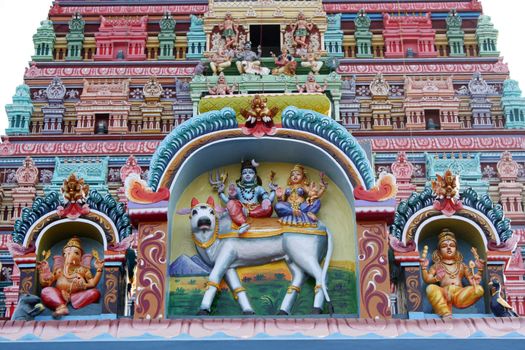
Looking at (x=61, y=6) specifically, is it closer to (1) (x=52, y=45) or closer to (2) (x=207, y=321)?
(1) (x=52, y=45)

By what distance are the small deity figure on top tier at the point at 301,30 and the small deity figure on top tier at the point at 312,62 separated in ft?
1.20

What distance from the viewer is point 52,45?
20.9 meters

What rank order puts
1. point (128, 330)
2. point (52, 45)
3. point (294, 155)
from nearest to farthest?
point (128, 330)
point (294, 155)
point (52, 45)

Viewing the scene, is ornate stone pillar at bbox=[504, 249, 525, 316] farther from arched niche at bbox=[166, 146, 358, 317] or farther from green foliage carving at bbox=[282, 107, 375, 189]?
green foliage carving at bbox=[282, 107, 375, 189]

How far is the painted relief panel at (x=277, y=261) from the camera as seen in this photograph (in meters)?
12.4

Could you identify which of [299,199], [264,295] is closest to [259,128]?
[299,199]

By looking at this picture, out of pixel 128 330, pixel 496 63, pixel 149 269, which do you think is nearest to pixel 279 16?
pixel 496 63

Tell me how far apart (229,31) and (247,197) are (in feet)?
Answer: 25.9

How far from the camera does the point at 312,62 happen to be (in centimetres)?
1958

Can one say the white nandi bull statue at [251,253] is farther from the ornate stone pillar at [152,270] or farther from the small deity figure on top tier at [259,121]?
the small deity figure on top tier at [259,121]

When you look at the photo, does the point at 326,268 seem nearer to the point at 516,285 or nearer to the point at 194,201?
the point at 194,201

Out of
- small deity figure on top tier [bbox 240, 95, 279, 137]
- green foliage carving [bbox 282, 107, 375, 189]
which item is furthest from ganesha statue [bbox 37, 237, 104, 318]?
green foliage carving [bbox 282, 107, 375, 189]

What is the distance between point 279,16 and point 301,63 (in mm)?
1562

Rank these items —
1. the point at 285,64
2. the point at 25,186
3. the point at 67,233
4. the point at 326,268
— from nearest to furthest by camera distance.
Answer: the point at 326,268 < the point at 67,233 < the point at 25,186 < the point at 285,64
